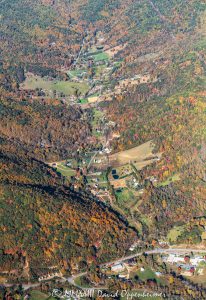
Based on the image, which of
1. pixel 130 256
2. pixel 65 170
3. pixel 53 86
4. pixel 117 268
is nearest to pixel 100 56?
pixel 53 86

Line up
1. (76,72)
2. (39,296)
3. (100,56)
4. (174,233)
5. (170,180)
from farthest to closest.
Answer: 1. (100,56)
2. (76,72)
3. (170,180)
4. (174,233)
5. (39,296)

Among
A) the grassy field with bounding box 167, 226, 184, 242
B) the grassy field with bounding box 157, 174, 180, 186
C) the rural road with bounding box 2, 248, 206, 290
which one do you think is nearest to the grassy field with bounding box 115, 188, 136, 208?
the grassy field with bounding box 157, 174, 180, 186

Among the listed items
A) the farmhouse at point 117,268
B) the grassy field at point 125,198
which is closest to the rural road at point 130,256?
the farmhouse at point 117,268

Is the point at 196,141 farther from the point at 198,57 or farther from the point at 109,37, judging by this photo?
the point at 109,37

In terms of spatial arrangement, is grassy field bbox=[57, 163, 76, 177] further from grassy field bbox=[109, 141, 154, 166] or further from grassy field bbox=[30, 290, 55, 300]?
grassy field bbox=[30, 290, 55, 300]

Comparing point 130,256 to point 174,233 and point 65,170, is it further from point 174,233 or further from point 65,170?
point 65,170
